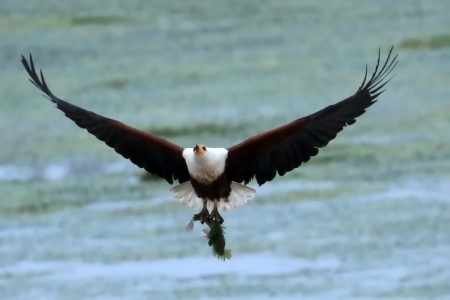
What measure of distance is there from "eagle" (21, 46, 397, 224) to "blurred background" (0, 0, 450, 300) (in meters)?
4.13

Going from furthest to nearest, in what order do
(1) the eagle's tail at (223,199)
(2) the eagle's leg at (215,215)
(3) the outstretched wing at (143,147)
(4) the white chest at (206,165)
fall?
(3) the outstretched wing at (143,147)
(1) the eagle's tail at (223,199)
(4) the white chest at (206,165)
(2) the eagle's leg at (215,215)

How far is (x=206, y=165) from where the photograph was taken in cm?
1064

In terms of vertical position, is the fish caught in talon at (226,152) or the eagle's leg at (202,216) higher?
the fish caught in talon at (226,152)

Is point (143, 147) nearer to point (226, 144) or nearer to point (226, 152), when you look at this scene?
point (226, 152)

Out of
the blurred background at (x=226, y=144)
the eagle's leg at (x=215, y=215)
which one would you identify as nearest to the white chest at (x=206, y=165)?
the eagle's leg at (x=215, y=215)

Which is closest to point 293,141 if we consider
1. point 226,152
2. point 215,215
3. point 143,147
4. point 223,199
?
point 226,152

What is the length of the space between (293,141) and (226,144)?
8.61m

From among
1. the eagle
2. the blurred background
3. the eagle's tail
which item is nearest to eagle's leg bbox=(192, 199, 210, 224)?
the eagle

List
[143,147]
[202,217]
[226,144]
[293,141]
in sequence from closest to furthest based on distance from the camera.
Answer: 1. [202,217]
2. [293,141]
3. [143,147]
4. [226,144]

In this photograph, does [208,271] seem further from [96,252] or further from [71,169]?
[71,169]

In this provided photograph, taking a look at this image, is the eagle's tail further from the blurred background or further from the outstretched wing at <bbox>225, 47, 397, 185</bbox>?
the blurred background

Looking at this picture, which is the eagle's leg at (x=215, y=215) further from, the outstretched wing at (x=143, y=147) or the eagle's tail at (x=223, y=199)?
the outstretched wing at (x=143, y=147)

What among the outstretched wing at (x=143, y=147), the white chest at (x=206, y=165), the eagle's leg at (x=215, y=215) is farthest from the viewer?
the outstretched wing at (x=143, y=147)

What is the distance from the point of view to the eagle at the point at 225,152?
35.0 ft
